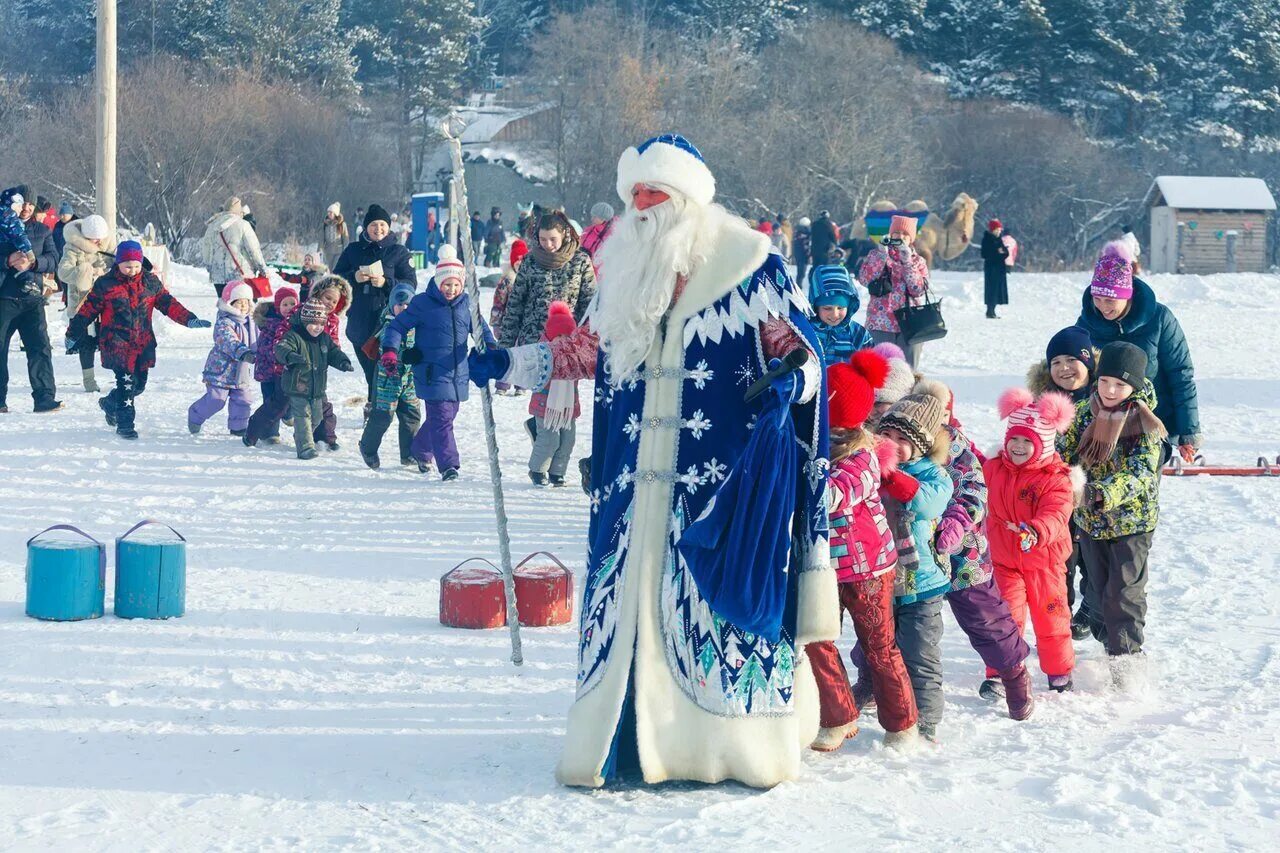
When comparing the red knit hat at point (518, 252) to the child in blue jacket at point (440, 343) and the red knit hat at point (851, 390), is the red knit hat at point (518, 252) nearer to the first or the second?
the child in blue jacket at point (440, 343)

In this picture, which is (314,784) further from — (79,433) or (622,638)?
(79,433)

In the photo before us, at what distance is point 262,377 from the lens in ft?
36.1

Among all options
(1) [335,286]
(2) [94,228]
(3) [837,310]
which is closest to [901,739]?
(3) [837,310]

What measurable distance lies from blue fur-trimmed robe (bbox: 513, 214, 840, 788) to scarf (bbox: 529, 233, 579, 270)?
16.0 feet

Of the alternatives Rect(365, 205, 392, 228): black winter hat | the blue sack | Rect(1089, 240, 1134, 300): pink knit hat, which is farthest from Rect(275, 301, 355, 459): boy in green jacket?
the blue sack

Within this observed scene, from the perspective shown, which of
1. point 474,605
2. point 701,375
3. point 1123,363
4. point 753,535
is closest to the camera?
point 753,535

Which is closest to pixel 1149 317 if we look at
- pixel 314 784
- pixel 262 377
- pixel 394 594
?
pixel 394 594

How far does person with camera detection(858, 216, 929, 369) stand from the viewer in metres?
10.3

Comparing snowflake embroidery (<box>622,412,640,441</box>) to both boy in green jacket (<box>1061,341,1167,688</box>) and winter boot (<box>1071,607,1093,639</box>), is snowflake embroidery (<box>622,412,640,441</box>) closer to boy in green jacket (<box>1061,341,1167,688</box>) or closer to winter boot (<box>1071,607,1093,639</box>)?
boy in green jacket (<box>1061,341,1167,688</box>)

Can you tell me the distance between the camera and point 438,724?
208 inches

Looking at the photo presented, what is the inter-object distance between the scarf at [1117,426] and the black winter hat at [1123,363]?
9 centimetres

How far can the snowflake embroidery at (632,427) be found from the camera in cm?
474

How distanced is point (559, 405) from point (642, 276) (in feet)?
7.66

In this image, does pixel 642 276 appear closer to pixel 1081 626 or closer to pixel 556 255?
pixel 1081 626
